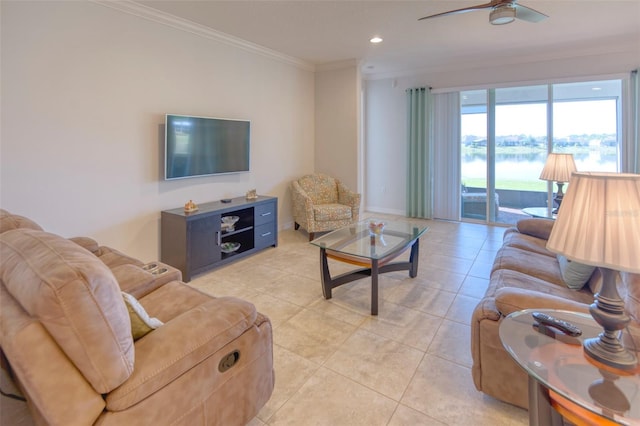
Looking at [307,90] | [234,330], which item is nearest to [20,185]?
[234,330]

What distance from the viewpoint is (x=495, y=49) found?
4887mm

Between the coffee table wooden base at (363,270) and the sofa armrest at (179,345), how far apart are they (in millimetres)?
1357

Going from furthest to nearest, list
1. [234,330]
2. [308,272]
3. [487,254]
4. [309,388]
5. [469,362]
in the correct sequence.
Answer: [487,254] → [308,272] → [469,362] → [309,388] → [234,330]

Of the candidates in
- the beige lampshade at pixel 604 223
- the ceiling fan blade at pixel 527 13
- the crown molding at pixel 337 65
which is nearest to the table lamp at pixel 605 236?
the beige lampshade at pixel 604 223

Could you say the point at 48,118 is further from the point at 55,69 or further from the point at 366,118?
the point at 366,118

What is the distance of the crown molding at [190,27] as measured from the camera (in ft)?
10.3

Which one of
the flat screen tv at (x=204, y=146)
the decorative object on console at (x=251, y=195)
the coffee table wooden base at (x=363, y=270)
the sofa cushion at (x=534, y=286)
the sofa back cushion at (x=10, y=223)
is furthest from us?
the decorative object on console at (x=251, y=195)

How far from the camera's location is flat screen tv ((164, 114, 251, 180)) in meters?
3.60

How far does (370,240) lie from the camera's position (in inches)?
126

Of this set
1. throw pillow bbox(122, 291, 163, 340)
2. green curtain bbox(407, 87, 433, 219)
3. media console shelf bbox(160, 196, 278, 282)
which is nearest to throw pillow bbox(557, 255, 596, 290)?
throw pillow bbox(122, 291, 163, 340)

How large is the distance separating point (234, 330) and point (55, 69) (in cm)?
283

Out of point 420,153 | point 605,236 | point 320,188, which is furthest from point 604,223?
point 420,153

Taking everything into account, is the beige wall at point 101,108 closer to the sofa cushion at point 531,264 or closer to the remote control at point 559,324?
→ the sofa cushion at point 531,264

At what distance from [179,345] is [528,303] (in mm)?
1551
